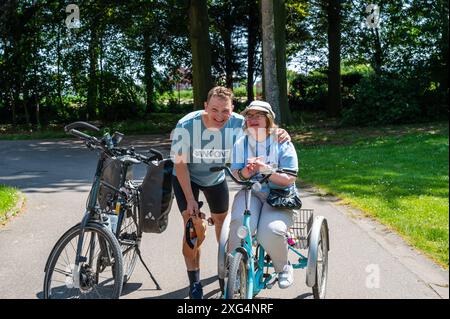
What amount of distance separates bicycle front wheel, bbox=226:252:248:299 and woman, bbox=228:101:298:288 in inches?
11.4

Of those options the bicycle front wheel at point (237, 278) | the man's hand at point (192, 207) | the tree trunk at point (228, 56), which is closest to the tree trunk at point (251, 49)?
the tree trunk at point (228, 56)

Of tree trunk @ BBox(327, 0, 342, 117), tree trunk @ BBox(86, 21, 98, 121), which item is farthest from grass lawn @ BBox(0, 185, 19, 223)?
tree trunk @ BBox(327, 0, 342, 117)

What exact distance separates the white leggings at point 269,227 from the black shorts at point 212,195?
1.93ft

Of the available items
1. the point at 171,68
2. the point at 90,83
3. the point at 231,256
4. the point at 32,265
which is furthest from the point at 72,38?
the point at 231,256

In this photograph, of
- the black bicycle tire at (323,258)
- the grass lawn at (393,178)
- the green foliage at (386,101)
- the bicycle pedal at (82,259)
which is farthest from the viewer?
the green foliage at (386,101)

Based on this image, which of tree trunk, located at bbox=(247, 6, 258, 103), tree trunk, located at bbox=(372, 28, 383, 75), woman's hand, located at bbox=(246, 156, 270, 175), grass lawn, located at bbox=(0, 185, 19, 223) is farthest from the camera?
tree trunk, located at bbox=(247, 6, 258, 103)

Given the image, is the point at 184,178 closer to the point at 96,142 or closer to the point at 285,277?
the point at 96,142

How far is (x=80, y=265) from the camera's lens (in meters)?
4.58

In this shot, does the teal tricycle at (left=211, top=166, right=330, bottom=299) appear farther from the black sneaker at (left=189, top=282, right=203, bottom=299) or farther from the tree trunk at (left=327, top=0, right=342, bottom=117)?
the tree trunk at (left=327, top=0, right=342, bottom=117)

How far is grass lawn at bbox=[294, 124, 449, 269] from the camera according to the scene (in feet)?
20.9

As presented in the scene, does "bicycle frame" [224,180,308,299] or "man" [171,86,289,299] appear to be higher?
"man" [171,86,289,299]

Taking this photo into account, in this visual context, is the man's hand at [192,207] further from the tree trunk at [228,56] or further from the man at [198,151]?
the tree trunk at [228,56]

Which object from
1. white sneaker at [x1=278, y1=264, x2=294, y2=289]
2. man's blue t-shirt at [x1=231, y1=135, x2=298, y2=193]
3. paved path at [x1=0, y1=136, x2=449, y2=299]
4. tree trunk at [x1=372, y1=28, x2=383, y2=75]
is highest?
tree trunk at [x1=372, y1=28, x2=383, y2=75]

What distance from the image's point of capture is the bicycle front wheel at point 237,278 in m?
3.91
